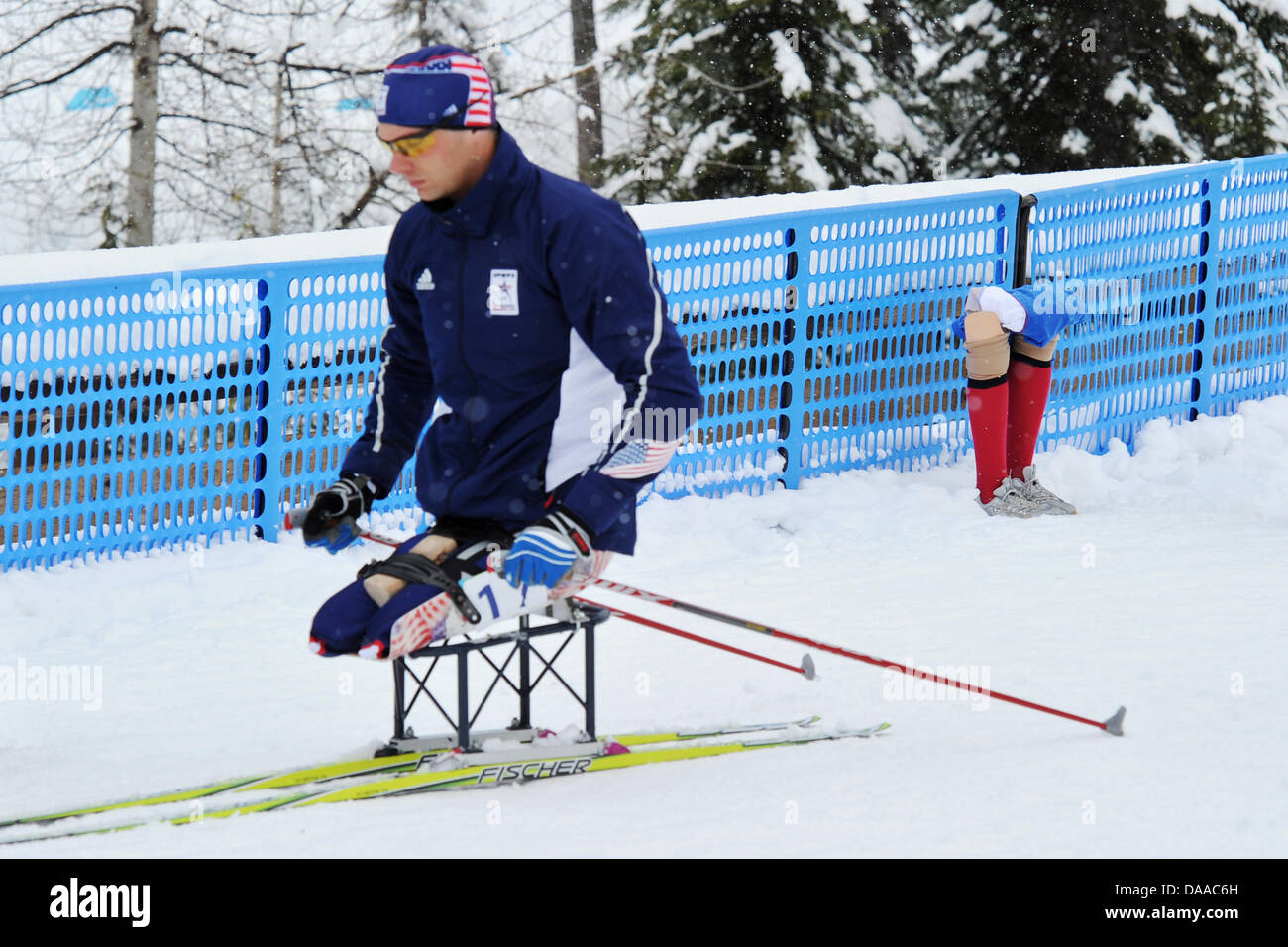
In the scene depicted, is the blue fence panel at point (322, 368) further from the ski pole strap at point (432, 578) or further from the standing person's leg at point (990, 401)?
the ski pole strap at point (432, 578)

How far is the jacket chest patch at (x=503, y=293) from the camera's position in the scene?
4344 millimetres

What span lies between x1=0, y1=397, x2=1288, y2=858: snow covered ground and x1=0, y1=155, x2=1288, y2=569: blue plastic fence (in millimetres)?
283

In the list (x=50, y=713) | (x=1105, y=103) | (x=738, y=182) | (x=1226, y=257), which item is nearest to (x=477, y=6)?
(x=738, y=182)

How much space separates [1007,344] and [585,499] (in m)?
5.14

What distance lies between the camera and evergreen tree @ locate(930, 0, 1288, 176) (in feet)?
73.9

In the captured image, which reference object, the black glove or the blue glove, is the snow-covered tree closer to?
the black glove

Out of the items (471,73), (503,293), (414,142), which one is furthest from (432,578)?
(471,73)

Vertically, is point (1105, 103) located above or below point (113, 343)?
above

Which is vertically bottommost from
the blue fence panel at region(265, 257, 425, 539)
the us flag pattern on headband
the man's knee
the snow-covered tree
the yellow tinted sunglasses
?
the man's knee

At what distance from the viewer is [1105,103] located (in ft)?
75.0

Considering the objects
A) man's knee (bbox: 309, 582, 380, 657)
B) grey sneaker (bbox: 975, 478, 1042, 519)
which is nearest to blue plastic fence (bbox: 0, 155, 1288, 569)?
grey sneaker (bbox: 975, 478, 1042, 519)

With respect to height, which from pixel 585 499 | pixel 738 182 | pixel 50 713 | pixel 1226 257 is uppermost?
pixel 738 182

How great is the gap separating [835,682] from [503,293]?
8.61 feet
